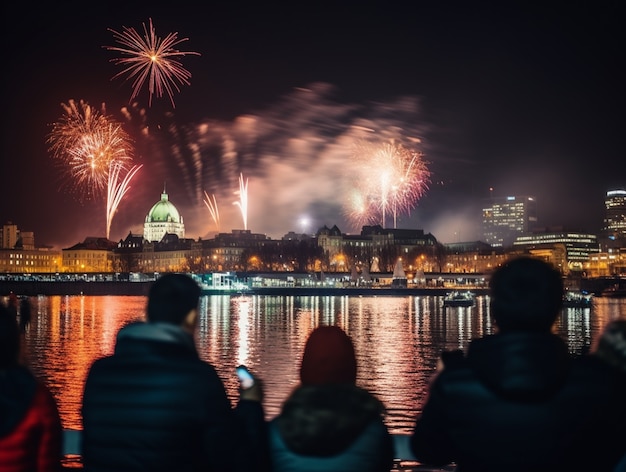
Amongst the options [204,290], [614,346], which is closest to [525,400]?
[614,346]

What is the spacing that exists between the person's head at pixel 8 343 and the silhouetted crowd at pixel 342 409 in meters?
0.08

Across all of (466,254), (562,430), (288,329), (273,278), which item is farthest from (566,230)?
(562,430)

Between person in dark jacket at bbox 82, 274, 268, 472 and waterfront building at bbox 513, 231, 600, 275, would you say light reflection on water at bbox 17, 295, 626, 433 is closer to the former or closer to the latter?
person in dark jacket at bbox 82, 274, 268, 472

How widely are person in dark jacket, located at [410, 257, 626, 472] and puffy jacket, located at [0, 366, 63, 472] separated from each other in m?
1.59

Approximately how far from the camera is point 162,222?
612 feet

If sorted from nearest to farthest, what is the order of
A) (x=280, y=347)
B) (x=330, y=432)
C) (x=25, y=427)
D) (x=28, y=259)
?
(x=330, y=432) → (x=25, y=427) → (x=280, y=347) → (x=28, y=259)

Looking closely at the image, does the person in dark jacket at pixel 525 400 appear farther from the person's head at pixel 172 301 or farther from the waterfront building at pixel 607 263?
the waterfront building at pixel 607 263

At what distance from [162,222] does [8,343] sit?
186m

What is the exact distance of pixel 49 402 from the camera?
3.43m

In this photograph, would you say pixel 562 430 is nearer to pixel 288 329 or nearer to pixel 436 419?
pixel 436 419

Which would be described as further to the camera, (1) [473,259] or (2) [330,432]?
(1) [473,259]

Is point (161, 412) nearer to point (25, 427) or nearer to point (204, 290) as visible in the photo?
point (25, 427)

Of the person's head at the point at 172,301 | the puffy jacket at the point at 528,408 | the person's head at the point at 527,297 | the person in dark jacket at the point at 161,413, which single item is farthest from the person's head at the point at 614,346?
the person's head at the point at 172,301

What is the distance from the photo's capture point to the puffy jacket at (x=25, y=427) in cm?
334
